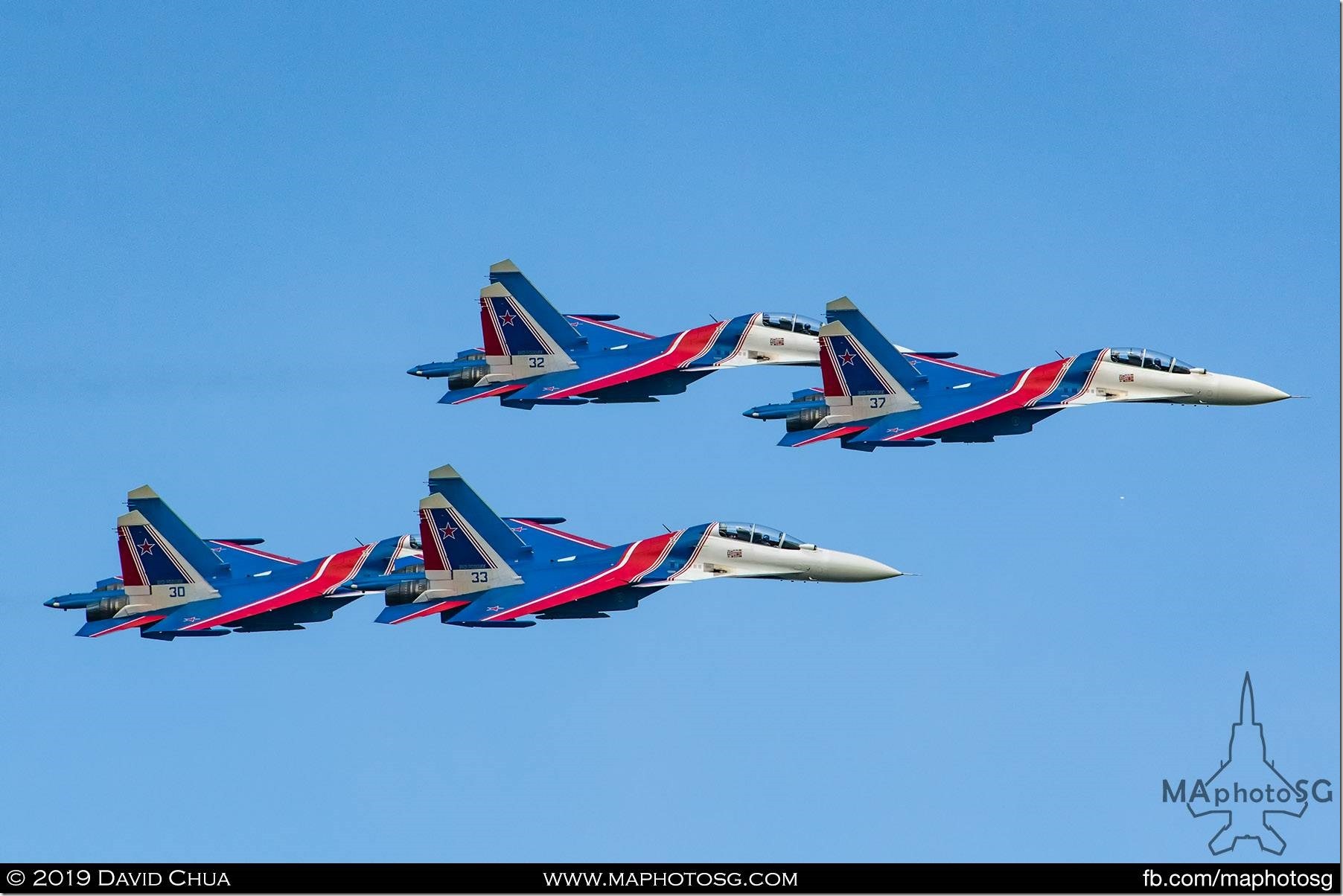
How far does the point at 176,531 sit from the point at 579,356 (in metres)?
16.7

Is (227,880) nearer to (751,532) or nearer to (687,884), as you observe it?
(687,884)

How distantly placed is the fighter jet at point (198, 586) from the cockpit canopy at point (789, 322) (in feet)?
52.9

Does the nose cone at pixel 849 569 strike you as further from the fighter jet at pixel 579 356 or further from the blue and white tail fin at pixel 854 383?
the fighter jet at pixel 579 356

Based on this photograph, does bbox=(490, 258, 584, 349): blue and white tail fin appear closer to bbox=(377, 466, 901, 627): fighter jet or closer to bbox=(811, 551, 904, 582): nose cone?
bbox=(377, 466, 901, 627): fighter jet

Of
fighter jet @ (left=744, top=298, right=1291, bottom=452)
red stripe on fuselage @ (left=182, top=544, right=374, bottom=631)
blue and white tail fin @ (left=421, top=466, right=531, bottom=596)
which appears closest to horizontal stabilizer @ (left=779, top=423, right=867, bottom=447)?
fighter jet @ (left=744, top=298, right=1291, bottom=452)

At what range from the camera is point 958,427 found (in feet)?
304

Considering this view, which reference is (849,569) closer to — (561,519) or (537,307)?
(561,519)

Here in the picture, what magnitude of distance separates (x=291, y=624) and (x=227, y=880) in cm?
2213

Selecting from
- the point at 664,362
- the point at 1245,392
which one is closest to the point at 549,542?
the point at 664,362

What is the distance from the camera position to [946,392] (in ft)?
310

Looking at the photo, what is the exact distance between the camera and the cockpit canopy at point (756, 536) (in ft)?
284

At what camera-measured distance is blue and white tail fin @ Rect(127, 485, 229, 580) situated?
92.3 metres

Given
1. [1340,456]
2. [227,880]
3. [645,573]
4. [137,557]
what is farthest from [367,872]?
[1340,456]

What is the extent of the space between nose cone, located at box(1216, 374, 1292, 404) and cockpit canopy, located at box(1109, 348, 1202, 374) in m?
1.31
